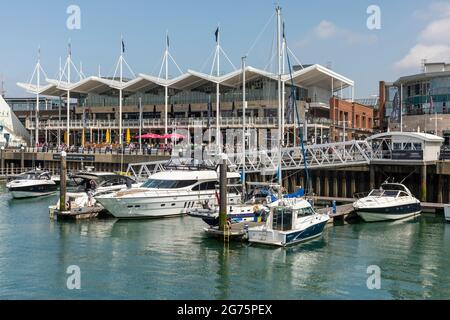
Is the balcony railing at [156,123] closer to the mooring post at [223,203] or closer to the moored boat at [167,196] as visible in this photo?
the moored boat at [167,196]

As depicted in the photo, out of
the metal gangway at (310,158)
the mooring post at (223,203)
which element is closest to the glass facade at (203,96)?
the metal gangway at (310,158)

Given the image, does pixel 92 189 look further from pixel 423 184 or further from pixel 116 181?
pixel 423 184

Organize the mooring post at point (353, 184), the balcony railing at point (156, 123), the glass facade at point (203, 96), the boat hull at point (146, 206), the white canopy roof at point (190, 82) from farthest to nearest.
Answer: the glass facade at point (203, 96), the white canopy roof at point (190, 82), the balcony railing at point (156, 123), the mooring post at point (353, 184), the boat hull at point (146, 206)

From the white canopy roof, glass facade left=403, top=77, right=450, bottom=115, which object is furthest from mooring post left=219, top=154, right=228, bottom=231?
glass facade left=403, top=77, right=450, bottom=115

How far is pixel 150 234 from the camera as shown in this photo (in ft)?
110

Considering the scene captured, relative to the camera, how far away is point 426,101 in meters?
69.6

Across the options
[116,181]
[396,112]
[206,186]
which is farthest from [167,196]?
[396,112]

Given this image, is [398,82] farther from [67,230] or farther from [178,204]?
[67,230]

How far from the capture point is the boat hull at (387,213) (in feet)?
122

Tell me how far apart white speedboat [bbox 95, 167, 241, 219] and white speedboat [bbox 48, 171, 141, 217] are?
216cm

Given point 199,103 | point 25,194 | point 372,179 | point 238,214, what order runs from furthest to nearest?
point 199,103, point 25,194, point 372,179, point 238,214

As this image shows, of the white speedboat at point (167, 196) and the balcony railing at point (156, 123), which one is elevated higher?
the balcony railing at point (156, 123)

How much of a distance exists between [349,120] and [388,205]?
44350 mm
